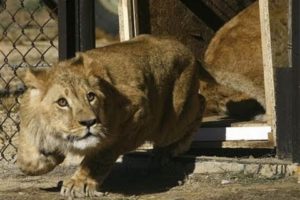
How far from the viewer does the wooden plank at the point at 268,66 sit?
6379 mm

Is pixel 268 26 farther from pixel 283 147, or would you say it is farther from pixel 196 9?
pixel 196 9

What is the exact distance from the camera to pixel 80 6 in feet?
21.7

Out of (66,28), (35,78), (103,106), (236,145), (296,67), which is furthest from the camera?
(236,145)

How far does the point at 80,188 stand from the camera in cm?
560

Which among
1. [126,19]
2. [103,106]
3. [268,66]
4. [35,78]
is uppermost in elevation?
[126,19]

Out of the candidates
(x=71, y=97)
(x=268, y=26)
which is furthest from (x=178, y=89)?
(x=71, y=97)

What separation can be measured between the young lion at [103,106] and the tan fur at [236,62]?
0.72m

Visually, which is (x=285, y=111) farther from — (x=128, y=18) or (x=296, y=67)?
(x=128, y=18)

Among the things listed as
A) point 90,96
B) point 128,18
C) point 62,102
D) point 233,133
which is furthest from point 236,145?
point 62,102

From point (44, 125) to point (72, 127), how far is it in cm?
28

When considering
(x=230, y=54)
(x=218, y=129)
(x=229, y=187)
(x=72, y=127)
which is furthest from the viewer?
(x=230, y=54)

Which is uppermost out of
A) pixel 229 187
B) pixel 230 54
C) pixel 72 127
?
pixel 230 54

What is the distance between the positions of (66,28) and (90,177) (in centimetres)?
139

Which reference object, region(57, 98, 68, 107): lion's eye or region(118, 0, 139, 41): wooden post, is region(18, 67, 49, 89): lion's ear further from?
region(118, 0, 139, 41): wooden post
